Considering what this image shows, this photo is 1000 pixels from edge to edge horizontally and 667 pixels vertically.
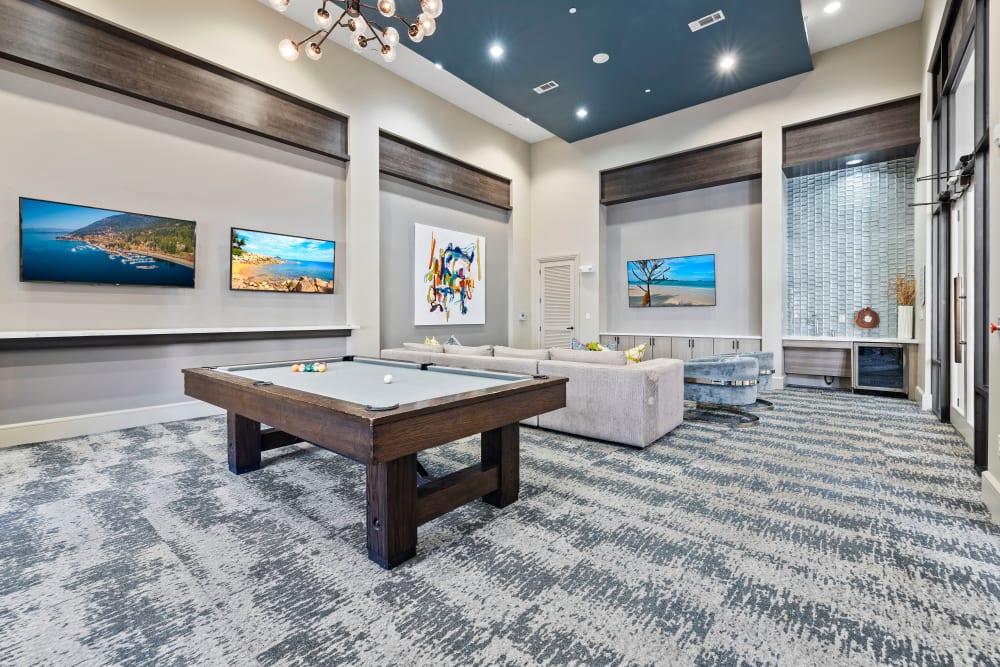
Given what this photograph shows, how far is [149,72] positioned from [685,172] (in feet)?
23.0

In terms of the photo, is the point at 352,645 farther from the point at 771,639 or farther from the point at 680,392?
the point at 680,392

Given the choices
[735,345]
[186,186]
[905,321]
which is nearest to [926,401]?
[905,321]

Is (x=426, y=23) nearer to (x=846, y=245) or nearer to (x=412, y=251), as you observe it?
(x=412, y=251)

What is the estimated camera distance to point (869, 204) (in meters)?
6.41

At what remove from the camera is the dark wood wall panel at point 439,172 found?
6688 millimetres

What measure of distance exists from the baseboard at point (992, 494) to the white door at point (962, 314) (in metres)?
1.39

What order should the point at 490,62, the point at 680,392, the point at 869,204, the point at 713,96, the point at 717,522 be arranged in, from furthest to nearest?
the point at 713,96 < the point at 869,204 < the point at 490,62 < the point at 680,392 < the point at 717,522

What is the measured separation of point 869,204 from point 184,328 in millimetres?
8660

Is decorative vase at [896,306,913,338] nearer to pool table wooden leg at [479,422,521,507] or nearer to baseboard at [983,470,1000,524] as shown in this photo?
baseboard at [983,470,1000,524]

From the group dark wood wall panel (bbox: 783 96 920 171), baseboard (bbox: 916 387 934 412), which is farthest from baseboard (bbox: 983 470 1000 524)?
dark wood wall panel (bbox: 783 96 920 171)

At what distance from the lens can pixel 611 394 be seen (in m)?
3.70

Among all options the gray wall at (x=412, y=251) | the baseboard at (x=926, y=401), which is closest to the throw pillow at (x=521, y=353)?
the gray wall at (x=412, y=251)

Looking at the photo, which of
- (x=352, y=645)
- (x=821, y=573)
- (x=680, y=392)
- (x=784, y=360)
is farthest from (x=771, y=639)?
(x=784, y=360)

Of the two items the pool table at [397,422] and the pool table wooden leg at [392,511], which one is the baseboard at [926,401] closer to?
the pool table at [397,422]
